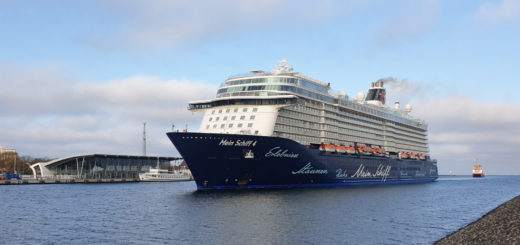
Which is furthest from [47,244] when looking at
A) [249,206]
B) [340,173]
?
[340,173]

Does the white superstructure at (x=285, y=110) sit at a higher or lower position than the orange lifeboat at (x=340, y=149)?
higher

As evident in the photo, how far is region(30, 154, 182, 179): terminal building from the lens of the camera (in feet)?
402

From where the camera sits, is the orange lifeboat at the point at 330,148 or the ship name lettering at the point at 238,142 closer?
the ship name lettering at the point at 238,142

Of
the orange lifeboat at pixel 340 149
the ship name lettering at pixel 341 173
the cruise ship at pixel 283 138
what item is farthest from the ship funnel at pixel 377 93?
the ship name lettering at pixel 341 173

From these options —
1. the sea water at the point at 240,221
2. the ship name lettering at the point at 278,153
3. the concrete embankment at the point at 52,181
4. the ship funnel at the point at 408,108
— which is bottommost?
the sea water at the point at 240,221

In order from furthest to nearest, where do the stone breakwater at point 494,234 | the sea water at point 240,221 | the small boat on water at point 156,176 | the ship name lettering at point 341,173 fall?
the small boat on water at point 156,176 → the ship name lettering at point 341,173 → the sea water at point 240,221 → the stone breakwater at point 494,234

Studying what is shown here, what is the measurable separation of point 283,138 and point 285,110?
6.37m

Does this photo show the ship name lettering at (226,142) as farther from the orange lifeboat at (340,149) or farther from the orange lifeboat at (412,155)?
the orange lifeboat at (412,155)

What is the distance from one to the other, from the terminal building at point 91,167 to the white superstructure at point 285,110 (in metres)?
69.4

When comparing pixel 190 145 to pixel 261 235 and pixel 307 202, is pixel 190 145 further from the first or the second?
pixel 261 235

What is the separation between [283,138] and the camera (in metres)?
58.7

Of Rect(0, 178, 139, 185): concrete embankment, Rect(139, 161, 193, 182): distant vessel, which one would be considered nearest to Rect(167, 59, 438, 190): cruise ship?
Rect(0, 178, 139, 185): concrete embankment

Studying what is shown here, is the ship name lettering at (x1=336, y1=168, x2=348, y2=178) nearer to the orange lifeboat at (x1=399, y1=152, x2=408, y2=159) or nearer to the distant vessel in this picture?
the orange lifeboat at (x1=399, y1=152, x2=408, y2=159)

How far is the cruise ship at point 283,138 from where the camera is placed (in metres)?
55.7
